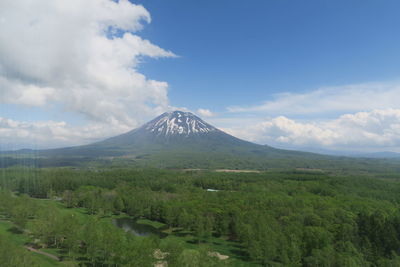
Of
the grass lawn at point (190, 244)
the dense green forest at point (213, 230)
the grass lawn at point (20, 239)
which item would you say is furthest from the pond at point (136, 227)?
the grass lawn at point (20, 239)

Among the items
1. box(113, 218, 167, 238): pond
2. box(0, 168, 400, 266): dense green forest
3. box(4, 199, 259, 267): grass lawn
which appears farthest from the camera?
box(113, 218, 167, 238): pond

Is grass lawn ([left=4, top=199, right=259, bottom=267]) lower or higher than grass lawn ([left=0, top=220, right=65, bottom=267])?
lower

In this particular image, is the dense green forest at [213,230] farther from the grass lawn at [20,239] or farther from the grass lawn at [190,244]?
the grass lawn at [20,239]

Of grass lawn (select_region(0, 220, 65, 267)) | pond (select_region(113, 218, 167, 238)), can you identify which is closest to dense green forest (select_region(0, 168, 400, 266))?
grass lawn (select_region(0, 220, 65, 267))

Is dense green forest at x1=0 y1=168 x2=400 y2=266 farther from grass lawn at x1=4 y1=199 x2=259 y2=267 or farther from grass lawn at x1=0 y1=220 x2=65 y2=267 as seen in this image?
grass lawn at x1=0 y1=220 x2=65 y2=267

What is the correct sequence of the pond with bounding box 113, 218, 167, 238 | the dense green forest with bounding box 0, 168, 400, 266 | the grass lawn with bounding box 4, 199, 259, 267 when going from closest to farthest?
1. the dense green forest with bounding box 0, 168, 400, 266
2. the grass lawn with bounding box 4, 199, 259, 267
3. the pond with bounding box 113, 218, 167, 238

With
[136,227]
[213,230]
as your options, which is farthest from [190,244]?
[136,227]

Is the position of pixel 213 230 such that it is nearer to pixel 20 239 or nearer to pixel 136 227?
pixel 136 227

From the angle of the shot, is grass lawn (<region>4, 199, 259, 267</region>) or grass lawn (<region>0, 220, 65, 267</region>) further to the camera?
grass lawn (<region>4, 199, 259, 267</region>)

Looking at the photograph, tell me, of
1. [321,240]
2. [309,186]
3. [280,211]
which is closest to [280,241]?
[321,240]
